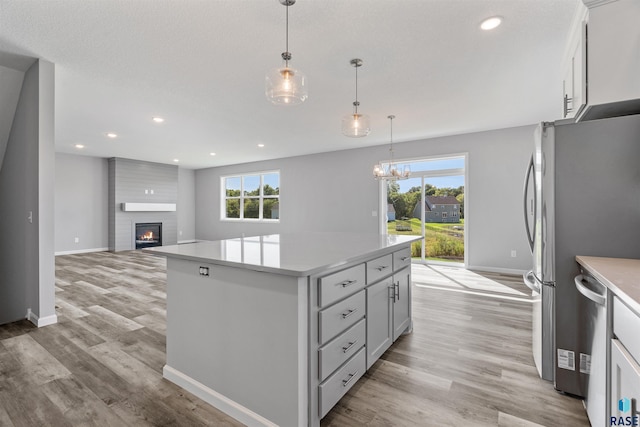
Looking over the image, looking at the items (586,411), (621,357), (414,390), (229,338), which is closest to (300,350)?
(229,338)

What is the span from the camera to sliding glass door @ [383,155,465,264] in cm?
582

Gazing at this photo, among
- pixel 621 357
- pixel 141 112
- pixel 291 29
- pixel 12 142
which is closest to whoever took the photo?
pixel 621 357

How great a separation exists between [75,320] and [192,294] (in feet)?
7.09

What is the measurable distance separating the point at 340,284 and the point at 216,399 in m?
0.97

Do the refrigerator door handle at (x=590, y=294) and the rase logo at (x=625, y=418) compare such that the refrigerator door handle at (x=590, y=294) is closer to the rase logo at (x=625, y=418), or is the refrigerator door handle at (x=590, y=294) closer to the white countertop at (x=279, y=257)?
the rase logo at (x=625, y=418)

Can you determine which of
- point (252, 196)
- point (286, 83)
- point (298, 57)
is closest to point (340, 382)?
point (286, 83)

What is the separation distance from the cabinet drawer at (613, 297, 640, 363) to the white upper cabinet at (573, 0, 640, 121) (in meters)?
1.33

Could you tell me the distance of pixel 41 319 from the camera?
9.33ft

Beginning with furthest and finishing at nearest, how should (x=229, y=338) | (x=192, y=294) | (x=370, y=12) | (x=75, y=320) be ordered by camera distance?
(x=75, y=320) → (x=370, y=12) → (x=192, y=294) → (x=229, y=338)

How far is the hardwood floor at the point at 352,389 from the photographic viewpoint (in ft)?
5.33

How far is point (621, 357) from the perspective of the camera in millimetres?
1104

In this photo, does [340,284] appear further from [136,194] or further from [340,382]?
[136,194]

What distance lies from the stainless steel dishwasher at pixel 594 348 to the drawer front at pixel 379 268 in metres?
1.08

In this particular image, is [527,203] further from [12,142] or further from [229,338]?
[12,142]
